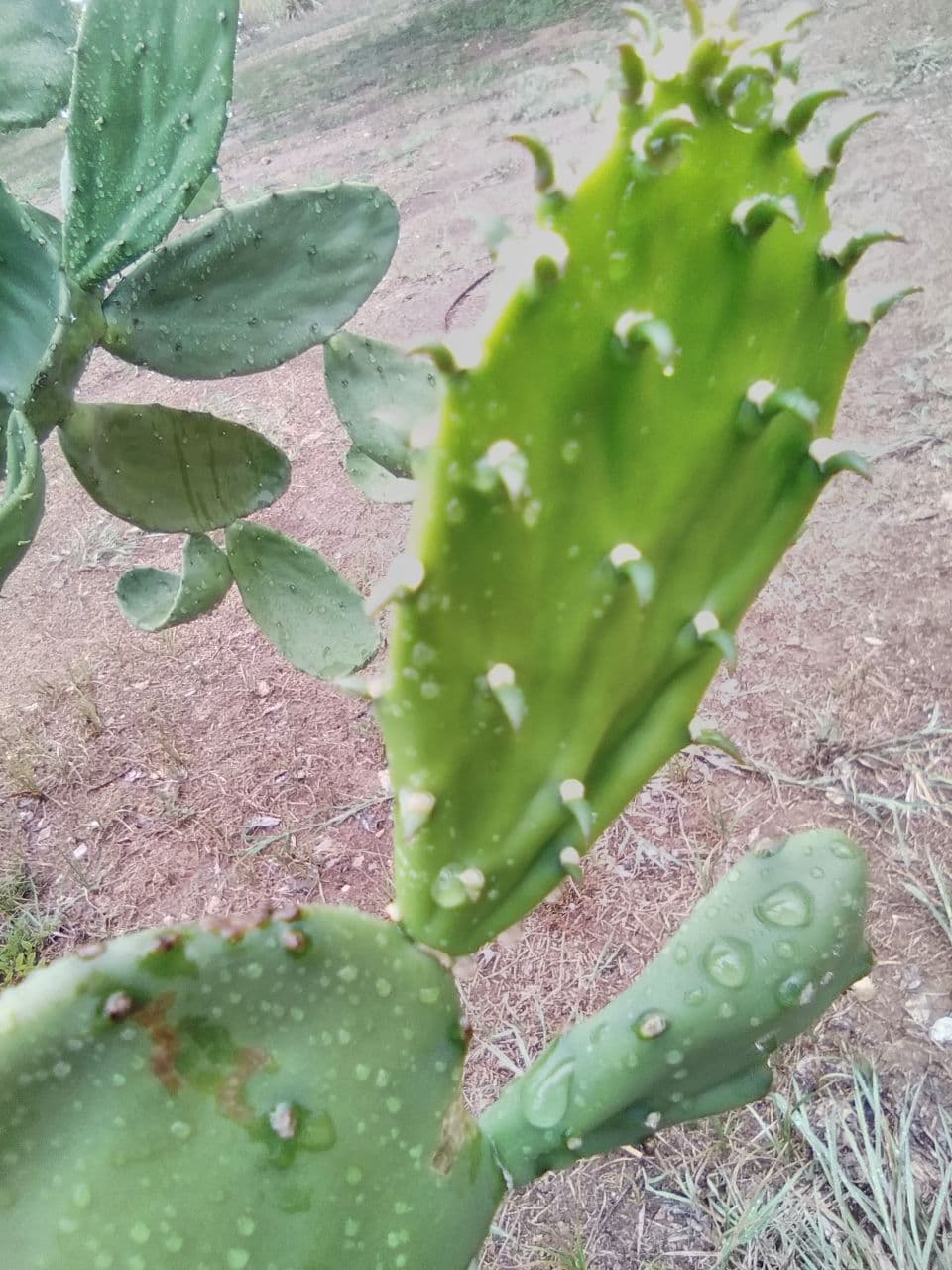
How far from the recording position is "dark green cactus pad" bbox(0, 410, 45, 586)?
0.74 meters

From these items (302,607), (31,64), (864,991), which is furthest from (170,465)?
(864,991)

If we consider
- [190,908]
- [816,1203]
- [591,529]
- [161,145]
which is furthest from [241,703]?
[591,529]

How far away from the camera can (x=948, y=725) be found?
1.51 meters

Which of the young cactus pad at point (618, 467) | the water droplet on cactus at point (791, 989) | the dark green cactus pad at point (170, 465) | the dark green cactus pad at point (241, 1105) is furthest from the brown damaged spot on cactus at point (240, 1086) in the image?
the dark green cactus pad at point (170, 465)

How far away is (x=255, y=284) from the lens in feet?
3.44

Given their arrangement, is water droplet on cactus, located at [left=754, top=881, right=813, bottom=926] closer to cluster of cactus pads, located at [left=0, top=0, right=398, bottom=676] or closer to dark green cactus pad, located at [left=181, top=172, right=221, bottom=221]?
cluster of cactus pads, located at [left=0, top=0, right=398, bottom=676]

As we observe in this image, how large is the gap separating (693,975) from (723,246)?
479mm

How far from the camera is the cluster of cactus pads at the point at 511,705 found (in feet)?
1.36

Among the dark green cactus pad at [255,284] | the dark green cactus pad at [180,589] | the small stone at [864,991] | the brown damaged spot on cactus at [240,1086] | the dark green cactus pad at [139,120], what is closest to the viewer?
the brown damaged spot on cactus at [240,1086]

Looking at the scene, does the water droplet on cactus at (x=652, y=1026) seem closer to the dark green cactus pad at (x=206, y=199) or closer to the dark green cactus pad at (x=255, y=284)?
Result: the dark green cactus pad at (x=255, y=284)

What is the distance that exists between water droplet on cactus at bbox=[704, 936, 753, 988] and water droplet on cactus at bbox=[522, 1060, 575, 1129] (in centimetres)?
12

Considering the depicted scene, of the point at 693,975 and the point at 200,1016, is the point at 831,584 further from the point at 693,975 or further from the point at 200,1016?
the point at 200,1016

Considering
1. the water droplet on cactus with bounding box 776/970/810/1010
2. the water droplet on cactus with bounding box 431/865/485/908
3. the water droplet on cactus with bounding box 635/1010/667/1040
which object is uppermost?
the water droplet on cactus with bounding box 431/865/485/908

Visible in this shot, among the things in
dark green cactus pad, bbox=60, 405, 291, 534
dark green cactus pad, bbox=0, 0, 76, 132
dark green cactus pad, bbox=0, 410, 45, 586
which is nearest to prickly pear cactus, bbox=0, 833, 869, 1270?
dark green cactus pad, bbox=0, 410, 45, 586
